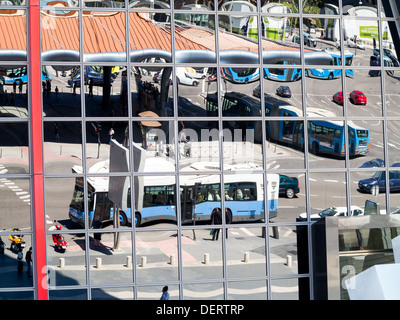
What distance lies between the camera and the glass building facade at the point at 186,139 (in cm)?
1631

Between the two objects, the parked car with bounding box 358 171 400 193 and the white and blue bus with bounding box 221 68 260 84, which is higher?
the white and blue bus with bounding box 221 68 260 84

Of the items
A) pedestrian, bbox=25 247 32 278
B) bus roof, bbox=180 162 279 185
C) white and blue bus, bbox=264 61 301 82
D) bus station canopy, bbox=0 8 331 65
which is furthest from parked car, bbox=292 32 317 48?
pedestrian, bbox=25 247 32 278

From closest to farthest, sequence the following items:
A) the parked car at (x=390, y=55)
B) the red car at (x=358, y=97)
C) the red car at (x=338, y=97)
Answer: the red car at (x=338, y=97), the red car at (x=358, y=97), the parked car at (x=390, y=55)

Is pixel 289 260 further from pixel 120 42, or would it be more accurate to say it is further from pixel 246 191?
pixel 120 42

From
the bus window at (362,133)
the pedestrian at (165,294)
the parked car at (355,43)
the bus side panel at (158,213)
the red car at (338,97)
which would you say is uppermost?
the parked car at (355,43)

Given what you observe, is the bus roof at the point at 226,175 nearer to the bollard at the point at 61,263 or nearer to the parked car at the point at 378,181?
the parked car at the point at 378,181

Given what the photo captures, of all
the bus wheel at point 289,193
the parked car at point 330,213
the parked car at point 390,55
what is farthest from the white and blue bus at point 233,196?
the parked car at point 390,55

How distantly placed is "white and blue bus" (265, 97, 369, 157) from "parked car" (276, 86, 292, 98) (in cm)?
21

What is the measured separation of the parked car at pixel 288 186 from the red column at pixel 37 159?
249 inches

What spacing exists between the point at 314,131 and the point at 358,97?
160 cm

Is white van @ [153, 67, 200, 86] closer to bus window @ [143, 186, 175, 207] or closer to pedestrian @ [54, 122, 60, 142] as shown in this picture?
bus window @ [143, 186, 175, 207]

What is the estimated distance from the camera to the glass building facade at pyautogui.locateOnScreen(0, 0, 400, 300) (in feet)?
53.5
